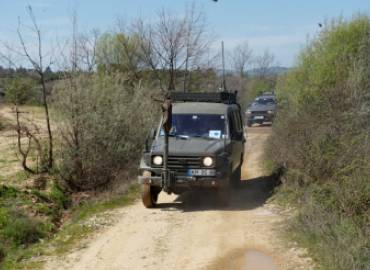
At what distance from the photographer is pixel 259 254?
8.10 meters

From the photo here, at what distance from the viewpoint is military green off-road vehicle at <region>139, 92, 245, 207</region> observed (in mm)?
10539

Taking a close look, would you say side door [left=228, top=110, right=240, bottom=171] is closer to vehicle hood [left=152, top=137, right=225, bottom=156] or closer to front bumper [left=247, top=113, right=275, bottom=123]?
vehicle hood [left=152, top=137, right=225, bottom=156]

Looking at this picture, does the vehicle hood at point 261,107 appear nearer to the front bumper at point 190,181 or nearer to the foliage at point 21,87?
the foliage at point 21,87

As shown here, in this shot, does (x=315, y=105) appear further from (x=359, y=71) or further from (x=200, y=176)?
(x=200, y=176)

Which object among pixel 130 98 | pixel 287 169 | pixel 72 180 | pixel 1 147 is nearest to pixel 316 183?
pixel 287 169

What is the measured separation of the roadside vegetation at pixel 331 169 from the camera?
7.48m

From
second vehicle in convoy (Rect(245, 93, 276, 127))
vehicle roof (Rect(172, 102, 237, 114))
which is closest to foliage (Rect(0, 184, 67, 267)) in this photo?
vehicle roof (Rect(172, 102, 237, 114))

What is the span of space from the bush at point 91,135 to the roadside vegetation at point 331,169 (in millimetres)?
4121

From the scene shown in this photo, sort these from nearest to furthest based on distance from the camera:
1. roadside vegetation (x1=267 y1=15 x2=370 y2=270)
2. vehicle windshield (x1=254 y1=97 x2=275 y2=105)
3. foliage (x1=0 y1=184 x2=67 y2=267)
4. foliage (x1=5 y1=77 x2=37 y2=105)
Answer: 1. roadside vegetation (x1=267 y1=15 x2=370 y2=270)
2. foliage (x1=0 y1=184 x2=67 y2=267)
3. foliage (x1=5 y1=77 x2=37 y2=105)
4. vehicle windshield (x1=254 y1=97 x2=275 y2=105)

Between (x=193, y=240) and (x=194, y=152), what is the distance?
2171mm

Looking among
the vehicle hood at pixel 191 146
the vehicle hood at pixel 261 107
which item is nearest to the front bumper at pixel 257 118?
the vehicle hood at pixel 261 107

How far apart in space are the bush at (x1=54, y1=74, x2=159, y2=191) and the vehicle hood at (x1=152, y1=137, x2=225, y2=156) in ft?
12.8

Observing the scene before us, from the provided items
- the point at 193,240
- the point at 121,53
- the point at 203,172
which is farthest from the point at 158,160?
the point at 121,53

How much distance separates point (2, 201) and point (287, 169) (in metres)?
6.51
